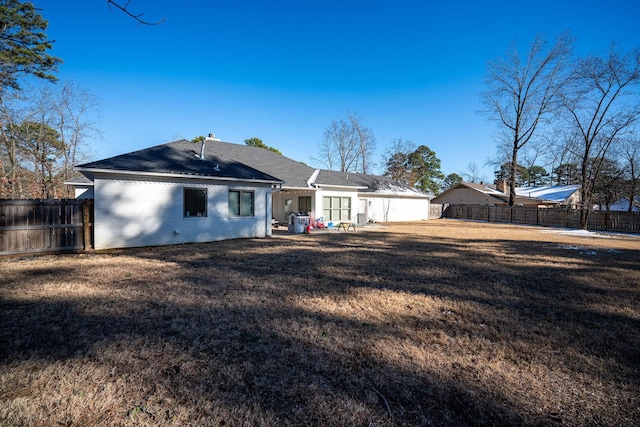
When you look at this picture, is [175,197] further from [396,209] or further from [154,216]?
[396,209]

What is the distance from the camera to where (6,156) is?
68.5 ft

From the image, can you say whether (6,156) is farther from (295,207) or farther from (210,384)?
(210,384)

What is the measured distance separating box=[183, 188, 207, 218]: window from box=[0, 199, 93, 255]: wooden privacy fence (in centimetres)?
306

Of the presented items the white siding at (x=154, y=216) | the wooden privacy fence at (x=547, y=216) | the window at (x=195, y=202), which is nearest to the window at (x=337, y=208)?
the white siding at (x=154, y=216)

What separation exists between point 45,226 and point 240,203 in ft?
21.4

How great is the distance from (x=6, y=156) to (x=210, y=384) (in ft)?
91.5

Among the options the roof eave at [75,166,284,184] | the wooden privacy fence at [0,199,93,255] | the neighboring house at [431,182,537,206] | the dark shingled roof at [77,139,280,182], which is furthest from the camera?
the neighboring house at [431,182,537,206]

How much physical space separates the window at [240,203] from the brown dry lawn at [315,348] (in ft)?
21.0

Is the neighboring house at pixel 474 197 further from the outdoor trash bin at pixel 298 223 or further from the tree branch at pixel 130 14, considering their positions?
the tree branch at pixel 130 14

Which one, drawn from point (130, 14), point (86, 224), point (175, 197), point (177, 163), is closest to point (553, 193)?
point (177, 163)

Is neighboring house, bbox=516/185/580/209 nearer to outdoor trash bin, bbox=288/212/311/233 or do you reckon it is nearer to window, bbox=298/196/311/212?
window, bbox=298/196/311/212

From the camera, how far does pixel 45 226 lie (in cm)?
921

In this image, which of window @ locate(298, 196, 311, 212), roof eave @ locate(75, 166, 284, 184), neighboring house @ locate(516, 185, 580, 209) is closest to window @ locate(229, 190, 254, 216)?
roof eave @ locate(75, 166, 284, 184)

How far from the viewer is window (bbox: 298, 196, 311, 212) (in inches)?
779
